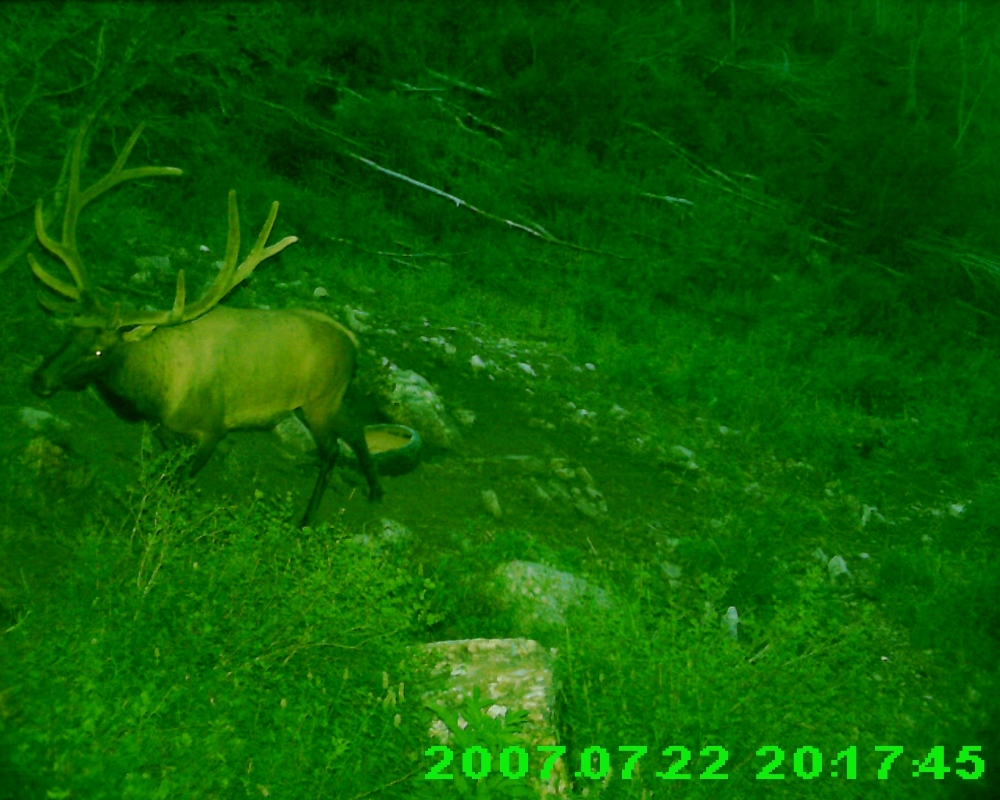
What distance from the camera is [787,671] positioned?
4285 mm

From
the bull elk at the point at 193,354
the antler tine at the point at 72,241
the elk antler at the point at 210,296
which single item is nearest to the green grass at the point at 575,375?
the bull elk at the point at 193,354

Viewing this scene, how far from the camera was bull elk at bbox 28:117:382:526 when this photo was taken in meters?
5.20

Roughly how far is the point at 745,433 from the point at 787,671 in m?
4.24

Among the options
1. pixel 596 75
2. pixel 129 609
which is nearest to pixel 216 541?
pixel 129 609

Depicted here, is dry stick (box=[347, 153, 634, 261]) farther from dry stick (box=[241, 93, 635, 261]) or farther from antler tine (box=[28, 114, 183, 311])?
antler tine (box=[28, 114, 183, 311])

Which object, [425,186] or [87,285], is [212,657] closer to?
[87,285]

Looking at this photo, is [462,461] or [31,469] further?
[462,461]

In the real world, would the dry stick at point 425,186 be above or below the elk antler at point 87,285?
below

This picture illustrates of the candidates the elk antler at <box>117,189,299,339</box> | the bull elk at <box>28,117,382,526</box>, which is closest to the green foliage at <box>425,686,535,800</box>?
the bull elk at <box>28,117,382,526</box>

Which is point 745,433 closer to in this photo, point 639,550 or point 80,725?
point 639,550

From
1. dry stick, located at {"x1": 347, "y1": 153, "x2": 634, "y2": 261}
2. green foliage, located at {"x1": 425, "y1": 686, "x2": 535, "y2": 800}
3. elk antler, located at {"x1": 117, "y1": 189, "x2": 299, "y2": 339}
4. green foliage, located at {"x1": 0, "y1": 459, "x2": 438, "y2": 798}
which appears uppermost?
elk antler, located at {"x1": 117, "y1": 189, "x2": 299, "y2": 339}

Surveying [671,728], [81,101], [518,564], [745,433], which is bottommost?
[745,433]

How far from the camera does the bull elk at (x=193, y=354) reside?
5.20 metres

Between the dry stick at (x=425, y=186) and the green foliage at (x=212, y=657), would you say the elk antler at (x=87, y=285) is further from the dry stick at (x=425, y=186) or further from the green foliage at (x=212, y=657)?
the dry stick at (x=425, y=186)
